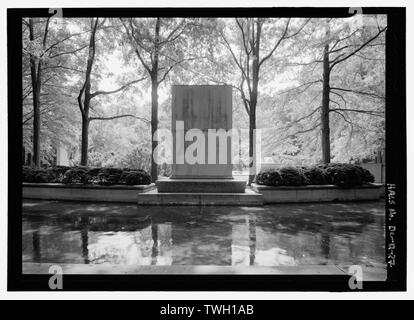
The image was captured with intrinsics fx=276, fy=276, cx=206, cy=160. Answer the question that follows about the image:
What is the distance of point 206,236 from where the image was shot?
19.9ft

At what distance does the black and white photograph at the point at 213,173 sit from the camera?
117 inches

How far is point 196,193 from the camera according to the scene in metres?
10.4

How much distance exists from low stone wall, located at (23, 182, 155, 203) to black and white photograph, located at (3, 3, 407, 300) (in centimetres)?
6

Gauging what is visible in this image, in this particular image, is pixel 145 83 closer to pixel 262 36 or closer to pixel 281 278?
pixel 262 36

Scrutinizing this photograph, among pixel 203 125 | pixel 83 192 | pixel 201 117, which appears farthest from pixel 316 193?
pixel 83 192

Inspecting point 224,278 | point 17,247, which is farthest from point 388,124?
point 17,247

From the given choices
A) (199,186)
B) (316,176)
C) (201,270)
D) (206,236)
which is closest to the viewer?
(201,270)

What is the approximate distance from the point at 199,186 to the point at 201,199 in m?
0.87

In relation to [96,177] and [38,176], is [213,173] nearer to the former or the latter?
[96,177]

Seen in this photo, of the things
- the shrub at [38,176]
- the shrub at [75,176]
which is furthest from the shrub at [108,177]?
the shrub at [38,176]

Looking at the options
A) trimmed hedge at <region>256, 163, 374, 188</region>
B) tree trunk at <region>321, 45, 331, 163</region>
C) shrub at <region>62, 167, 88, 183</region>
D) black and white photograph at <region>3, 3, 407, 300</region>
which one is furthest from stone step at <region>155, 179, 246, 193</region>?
tree trunk at <region>321, 45, 331, 163</region>

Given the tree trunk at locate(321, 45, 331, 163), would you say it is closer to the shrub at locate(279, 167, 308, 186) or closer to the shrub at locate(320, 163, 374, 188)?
the shrub at locate(320, 163, 374, 188)

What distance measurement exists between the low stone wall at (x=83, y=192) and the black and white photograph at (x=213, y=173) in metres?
0.06

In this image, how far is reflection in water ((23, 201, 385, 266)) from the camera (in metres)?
4.84
